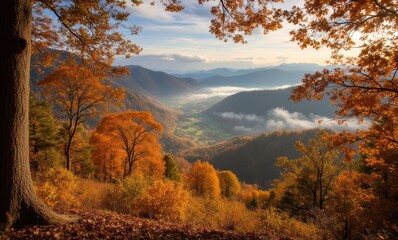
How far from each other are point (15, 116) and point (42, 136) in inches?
764

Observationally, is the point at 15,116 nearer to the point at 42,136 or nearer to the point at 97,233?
the point at 97,233

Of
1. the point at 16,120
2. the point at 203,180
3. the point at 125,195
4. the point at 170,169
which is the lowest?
the point at 203,180

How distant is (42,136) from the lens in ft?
73.6

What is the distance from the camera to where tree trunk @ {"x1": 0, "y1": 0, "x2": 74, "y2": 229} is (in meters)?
5.51

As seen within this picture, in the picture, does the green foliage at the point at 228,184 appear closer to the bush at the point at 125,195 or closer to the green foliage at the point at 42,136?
the green foliage at the point at 42,136

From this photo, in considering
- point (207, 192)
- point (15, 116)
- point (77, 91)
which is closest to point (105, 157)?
point (207, 192)

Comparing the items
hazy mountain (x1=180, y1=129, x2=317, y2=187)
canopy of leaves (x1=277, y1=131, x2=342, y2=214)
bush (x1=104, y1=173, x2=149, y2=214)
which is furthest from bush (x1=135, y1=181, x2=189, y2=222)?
hazy mountain (x1=180, y1=129, x2=317, y2=187)

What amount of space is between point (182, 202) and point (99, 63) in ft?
23.9

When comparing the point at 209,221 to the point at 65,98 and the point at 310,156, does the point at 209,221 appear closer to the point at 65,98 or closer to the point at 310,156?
the point at 310,156

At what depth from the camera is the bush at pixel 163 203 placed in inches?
466

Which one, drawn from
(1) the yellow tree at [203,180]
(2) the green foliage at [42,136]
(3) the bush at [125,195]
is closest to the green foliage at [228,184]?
(1) the yellow tree at [203,180]

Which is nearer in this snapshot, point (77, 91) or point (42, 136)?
point (77, 91)

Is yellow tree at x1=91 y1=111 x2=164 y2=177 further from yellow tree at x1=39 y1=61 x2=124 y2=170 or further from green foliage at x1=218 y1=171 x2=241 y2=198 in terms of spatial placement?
green foliage at x1=218 y1=171 x2=241 y2=198

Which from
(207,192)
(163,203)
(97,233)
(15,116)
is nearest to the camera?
(15,116)
